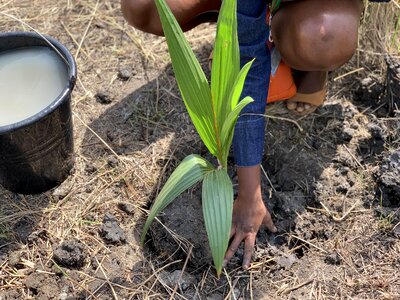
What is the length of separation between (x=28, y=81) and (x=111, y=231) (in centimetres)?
48

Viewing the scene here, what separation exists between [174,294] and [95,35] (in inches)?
43.5

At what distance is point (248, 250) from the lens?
1.58 meters

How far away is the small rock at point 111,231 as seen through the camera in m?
1.64

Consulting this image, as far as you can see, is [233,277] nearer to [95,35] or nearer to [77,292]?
[77,292]

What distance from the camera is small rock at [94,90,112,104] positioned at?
2.00 meters

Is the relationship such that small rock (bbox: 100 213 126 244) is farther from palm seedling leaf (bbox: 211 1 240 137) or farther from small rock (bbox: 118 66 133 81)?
small rock (bbox: 118 66 133 81)

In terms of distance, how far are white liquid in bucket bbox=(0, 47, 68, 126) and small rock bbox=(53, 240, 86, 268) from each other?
36 cm

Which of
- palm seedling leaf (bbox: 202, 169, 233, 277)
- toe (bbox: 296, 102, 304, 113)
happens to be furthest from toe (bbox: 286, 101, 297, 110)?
palm seedling leaf (bbox: 202, 169, 233, 277)

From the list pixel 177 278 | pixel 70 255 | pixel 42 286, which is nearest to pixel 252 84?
pixel 177 278

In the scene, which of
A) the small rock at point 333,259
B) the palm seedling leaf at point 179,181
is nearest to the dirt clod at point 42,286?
the palm seedling leaf at point 179,181

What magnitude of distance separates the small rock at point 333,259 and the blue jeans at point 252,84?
1.07 feet

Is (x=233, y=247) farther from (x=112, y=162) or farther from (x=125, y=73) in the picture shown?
(x=125, y=73)

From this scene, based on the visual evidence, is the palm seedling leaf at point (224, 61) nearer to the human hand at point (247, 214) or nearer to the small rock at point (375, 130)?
the human hand at point (247, 214)

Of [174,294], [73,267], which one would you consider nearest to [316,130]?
[174,294]
